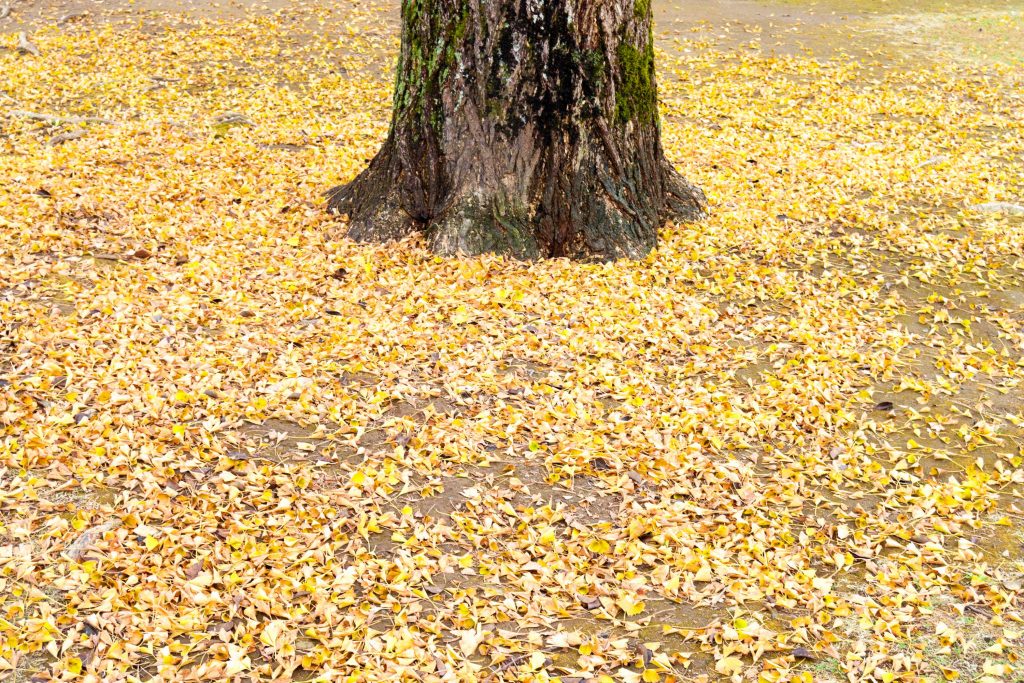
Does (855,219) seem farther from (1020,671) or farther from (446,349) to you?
(1020,671)

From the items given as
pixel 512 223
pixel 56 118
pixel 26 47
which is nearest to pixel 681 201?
pixel 512 223

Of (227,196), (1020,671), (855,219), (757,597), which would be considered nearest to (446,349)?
(757,597)

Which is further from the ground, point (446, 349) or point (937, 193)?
point (937, 193)

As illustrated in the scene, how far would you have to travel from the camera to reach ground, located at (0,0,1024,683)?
3941 millimetres

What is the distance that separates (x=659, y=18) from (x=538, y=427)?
1303 cm

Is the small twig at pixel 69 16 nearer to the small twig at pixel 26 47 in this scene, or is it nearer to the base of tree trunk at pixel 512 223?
the small twig at pixel 26 47

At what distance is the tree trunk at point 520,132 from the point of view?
689 cm

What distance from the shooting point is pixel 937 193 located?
880 cm

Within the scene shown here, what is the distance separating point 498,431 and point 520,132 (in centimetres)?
287

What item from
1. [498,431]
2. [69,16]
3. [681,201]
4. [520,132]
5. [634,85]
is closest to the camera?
[498,431]

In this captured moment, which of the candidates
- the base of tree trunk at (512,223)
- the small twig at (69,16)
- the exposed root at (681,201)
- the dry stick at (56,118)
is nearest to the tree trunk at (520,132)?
the base of tree trunk at (512,223)

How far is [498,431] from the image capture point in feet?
17.6

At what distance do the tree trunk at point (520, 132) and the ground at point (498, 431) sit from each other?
0.34 meters

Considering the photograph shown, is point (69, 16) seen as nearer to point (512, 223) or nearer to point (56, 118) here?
point (56, 118)
